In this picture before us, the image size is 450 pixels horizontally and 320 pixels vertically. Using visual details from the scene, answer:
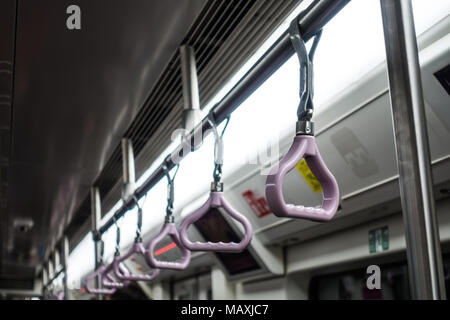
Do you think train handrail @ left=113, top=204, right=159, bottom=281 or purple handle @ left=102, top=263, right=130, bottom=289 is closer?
train handrail @ left=113, top=204, right=159, bottom=281

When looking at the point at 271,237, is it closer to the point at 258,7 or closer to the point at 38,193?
the point at 258,7

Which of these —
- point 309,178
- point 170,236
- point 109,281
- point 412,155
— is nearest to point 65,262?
point 109,281

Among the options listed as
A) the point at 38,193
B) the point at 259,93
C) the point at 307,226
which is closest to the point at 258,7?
the point at 259,93

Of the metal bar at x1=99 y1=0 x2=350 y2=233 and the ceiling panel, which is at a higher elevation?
the ceiling panel

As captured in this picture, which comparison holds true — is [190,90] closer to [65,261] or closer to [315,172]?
[315,172]

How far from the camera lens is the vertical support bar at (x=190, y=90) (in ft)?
9.31

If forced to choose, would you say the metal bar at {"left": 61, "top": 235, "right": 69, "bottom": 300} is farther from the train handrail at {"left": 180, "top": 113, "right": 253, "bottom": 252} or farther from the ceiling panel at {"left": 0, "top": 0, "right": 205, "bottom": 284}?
the train handrail at {"left": 180, "top": 113, "right": 253, "bottom": 252}

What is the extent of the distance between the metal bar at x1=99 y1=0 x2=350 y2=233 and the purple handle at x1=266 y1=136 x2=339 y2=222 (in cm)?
36

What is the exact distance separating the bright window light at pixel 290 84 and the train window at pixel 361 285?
0.94 meters

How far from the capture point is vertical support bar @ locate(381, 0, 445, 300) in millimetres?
1016

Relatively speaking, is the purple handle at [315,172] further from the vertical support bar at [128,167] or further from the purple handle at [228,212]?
the vertical support bar at [128,167]

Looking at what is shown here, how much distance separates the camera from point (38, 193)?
5.73 metres

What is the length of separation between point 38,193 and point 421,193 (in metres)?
5.24

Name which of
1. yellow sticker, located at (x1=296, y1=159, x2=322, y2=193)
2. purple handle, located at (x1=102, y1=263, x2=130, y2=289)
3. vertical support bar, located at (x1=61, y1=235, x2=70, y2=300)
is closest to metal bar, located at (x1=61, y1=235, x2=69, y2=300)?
vertical support bar, located at (x1=61, y1=235, x2=70, y2=300)
